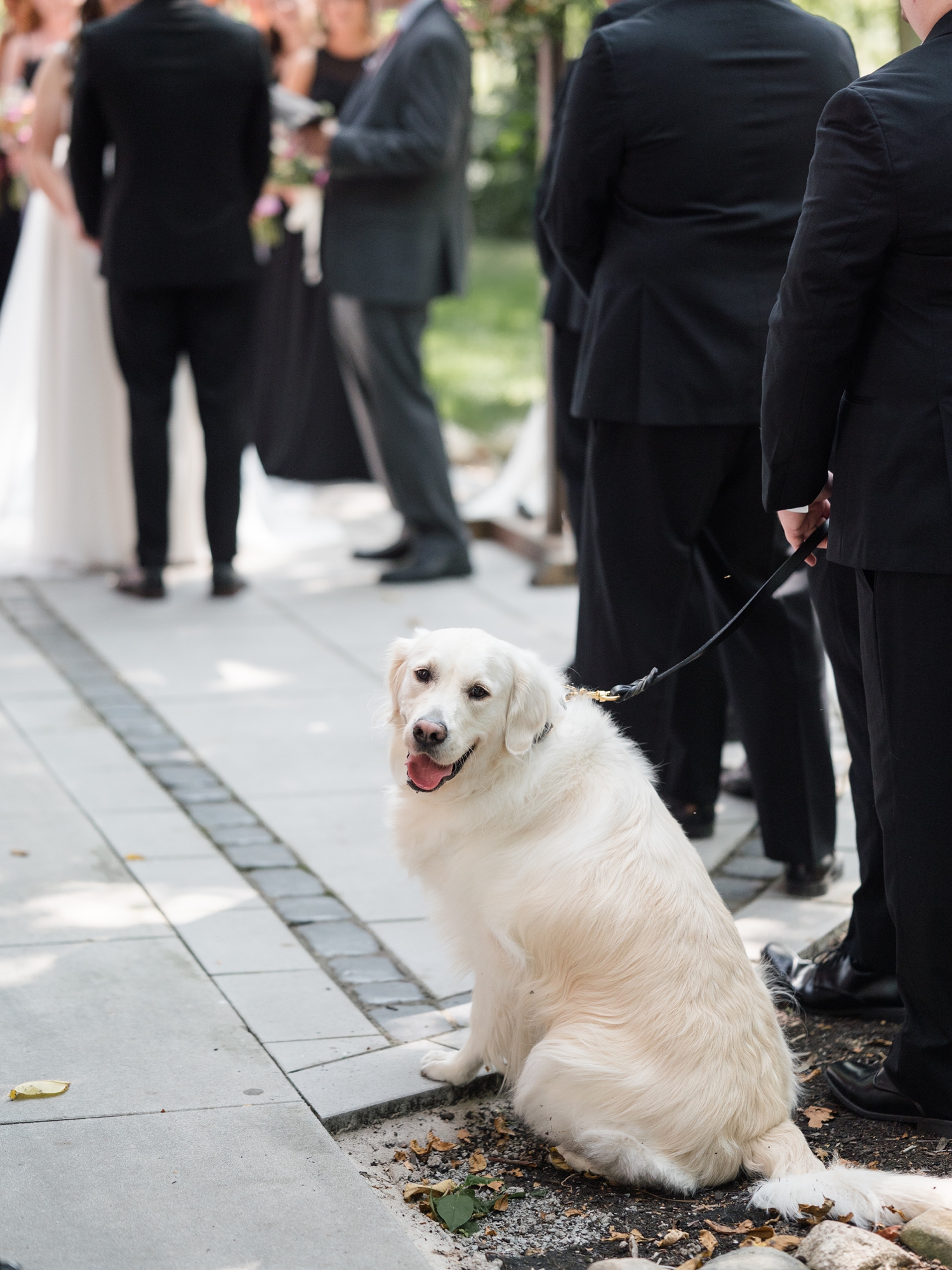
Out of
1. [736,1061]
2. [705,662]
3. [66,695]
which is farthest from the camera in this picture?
[66,695]

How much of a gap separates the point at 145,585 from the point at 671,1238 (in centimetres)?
523

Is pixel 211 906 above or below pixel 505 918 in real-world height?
below

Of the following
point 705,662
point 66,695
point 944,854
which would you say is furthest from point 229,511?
point 944,854

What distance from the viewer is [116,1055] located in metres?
3.33

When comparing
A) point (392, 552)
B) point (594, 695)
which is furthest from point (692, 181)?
point (392, 552)

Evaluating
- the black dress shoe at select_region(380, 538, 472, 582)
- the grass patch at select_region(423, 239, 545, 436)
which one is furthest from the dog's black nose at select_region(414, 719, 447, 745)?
the grass patch at select_region(423, 239, 545, 436)

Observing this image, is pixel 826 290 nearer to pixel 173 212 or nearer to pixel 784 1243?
pixel 784 1243

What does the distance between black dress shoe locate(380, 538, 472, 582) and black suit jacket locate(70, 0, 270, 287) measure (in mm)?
1644

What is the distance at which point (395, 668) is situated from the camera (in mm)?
3330

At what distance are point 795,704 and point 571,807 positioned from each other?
1.34m

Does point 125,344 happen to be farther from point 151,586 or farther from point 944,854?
point 944,854

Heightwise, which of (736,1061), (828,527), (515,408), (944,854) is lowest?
(515,408)

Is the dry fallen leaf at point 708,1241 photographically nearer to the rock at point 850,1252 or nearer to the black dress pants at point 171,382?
the rock at point 850,1252

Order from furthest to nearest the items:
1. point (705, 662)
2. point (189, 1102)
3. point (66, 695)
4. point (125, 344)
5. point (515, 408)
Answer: point (515, 408), point (125, 344), point (66, 695), point (705, 662), point (189, 1102)
